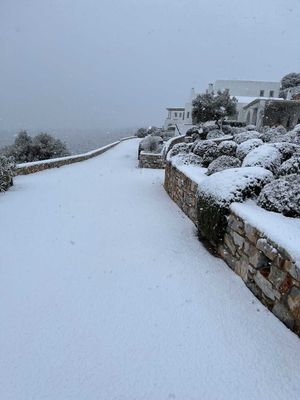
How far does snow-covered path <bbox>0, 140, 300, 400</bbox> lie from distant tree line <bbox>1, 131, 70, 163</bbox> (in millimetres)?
18116

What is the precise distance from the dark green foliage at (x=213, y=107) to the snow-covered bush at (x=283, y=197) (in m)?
27.1

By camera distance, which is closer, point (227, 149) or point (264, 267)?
point (264, 267)

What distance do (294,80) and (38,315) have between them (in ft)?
166

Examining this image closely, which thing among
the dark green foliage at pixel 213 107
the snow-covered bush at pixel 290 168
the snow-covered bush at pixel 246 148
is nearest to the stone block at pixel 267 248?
the snow-covered bush at pixel 290 168

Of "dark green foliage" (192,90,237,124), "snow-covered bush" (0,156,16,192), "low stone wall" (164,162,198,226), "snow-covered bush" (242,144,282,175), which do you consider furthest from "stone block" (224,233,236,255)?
"dark green foliage" (192,90,237,124)

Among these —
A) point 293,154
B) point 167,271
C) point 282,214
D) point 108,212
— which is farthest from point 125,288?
point 293,154

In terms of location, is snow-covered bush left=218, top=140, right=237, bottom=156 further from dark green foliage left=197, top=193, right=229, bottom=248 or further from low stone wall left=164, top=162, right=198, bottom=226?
dark green foliage left=197, top=193, right=229, bottom=248

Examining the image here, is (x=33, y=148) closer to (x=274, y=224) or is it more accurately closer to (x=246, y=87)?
(x=274, y=224)

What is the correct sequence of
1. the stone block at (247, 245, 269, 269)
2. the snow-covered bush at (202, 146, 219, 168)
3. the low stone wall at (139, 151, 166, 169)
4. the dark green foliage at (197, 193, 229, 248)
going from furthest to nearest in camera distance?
1. the low stone wall at (139, 151, 166, 169)
2. the snow-covered bush at (202, 146, 219, 168)
3. the dark green foliage at (197, 193, 229, 248)
4. the stone block at (247, 245, 269, 269)

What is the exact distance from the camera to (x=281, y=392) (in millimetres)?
2229

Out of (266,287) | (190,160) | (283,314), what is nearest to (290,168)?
(266,287)

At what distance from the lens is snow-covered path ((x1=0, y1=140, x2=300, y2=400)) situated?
2.31 meters

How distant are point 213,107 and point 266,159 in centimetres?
2591

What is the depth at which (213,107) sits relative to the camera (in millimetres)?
29812
